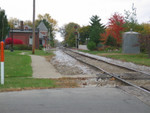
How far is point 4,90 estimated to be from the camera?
296 inches

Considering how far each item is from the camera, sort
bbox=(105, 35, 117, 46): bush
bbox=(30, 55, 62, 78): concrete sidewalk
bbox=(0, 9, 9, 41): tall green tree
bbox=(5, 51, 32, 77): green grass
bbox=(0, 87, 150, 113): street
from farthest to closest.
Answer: bbox=(105, 35, 117, 46): bush → bbox=(0, 9, 9, 41): tall green tree → bbox=(5, 51, 32, 77): green grass → bbox=(30, 55, 62, 78): concrete sidewalk → bbox=(0, 87, 150, 113): street

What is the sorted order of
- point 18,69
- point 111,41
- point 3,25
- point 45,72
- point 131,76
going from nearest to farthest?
point 131,76 < point 45,72 < point 18,69 < point 3,25 < point 111,41

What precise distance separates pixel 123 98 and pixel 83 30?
8120cm

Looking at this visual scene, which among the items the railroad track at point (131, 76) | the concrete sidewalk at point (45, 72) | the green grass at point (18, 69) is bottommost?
the concrete sidewalk at point (45, 72)

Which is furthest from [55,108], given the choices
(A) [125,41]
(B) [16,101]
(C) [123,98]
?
(A) [125,41]

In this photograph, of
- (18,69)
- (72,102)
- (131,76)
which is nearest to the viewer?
(72,102)

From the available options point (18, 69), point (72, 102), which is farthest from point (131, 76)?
point (18, 69)

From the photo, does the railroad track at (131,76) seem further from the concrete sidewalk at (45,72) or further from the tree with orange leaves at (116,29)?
the tree with orange leaves at (116,29)

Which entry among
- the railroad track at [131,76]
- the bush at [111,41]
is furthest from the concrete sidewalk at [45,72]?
the bush at [111,41]

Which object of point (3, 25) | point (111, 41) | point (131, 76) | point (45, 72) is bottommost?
point (45, 72)

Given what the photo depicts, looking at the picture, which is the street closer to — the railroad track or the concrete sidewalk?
the railroad track

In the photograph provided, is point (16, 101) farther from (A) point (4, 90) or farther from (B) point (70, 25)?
(B) point (70, 25)

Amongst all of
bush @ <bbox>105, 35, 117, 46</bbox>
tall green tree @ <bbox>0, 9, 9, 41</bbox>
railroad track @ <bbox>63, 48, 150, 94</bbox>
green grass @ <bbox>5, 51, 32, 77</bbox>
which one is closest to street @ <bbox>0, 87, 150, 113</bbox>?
railroad track @ <bbox>63, 48, 150, 94</bbox>

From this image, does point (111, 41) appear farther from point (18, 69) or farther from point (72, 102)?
point (72, 102)
